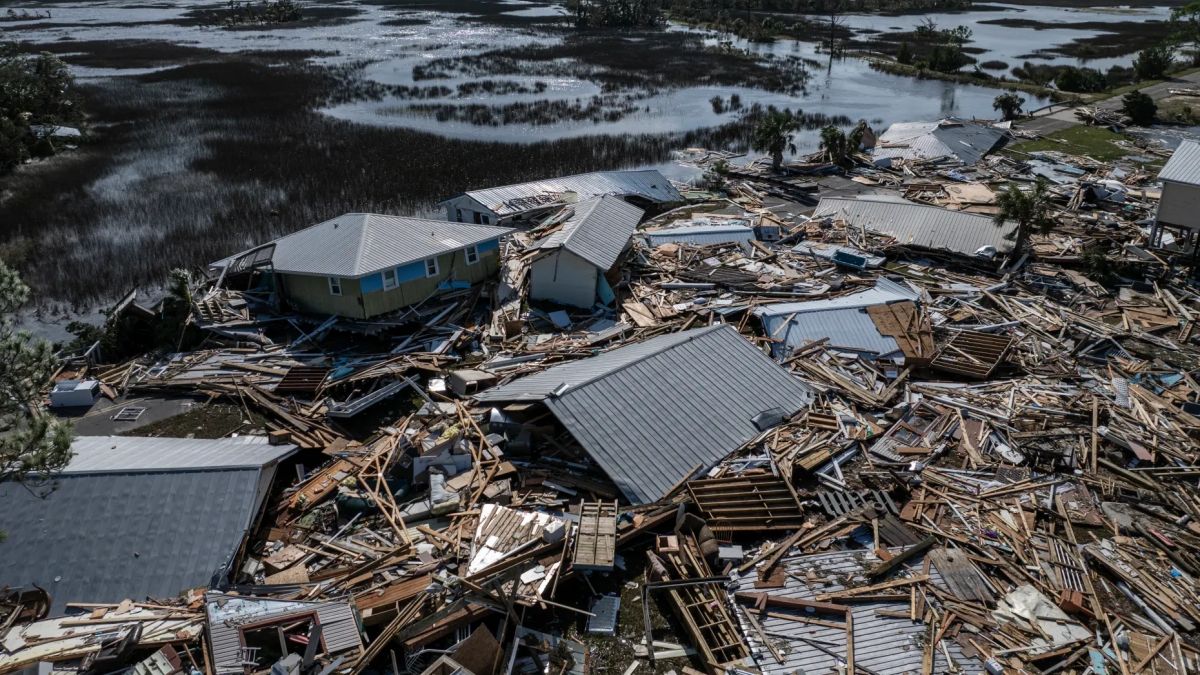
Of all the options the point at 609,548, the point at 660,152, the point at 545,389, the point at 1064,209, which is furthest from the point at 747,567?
the point at 660,152

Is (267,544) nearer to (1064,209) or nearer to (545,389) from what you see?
(545,389)

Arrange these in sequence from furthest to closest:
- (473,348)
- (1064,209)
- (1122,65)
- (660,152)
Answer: (1122,65) → (660,152) → (1064,209) → (473,348)

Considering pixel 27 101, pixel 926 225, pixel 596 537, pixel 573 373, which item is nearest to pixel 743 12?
pixel 27 101

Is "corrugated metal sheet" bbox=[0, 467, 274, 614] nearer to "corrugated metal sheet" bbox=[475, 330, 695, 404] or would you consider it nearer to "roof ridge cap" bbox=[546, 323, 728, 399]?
"corrugated metal sheet" bbox=[475, 330, 695, 404]

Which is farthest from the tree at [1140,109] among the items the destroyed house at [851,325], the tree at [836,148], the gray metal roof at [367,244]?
the gray metal roof at [367,244]

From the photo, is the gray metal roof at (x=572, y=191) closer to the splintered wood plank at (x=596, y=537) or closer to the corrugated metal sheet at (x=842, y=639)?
the splintered wood plank at (x=596, y=537)
